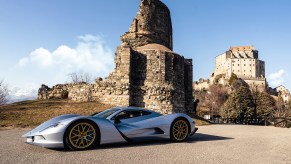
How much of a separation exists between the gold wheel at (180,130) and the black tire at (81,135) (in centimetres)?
270

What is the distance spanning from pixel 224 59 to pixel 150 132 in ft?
465

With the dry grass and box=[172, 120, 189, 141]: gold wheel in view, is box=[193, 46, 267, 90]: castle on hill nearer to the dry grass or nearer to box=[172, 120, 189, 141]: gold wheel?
the dry grass

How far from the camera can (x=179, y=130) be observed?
27.7 ft

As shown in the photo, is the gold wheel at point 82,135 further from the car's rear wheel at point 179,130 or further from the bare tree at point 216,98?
the bare tree at point 216,98

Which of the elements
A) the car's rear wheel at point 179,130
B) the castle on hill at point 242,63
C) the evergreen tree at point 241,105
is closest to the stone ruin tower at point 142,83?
the car's rear wheel at point 179,130

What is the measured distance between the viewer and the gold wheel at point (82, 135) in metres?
6.44

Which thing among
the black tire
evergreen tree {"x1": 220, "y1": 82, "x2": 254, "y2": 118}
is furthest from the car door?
evergreen tree {"x1": 220, "y1": 82, "x2": 254, "y2": 118}

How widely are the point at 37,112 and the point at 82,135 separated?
1353cm

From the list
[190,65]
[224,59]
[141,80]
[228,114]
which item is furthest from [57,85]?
[224,59]

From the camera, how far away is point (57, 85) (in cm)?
2781

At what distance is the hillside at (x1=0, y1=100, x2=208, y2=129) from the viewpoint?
15.2 meters

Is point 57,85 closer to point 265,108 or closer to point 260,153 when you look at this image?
point 260,153

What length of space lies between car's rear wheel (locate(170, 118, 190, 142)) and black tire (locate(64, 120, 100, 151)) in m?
2.60

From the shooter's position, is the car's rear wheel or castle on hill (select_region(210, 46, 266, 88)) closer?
the car's rear wheel
